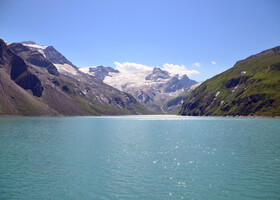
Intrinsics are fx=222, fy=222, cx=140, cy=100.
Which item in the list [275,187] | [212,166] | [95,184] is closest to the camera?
[275,187]

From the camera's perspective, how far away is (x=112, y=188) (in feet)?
108

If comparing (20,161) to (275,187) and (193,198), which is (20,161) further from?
(275,187)

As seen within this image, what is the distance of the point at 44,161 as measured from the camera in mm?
48812

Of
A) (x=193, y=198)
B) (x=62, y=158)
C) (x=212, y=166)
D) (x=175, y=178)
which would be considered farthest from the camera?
(x=62, y=158)

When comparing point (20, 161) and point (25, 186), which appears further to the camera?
point (20, 161)

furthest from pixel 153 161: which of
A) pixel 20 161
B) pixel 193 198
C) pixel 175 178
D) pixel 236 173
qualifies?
pixel 20 161

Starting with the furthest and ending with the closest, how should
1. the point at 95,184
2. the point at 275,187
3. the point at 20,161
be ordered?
the point at 20,161
the point at 95,184
the point at 275,187

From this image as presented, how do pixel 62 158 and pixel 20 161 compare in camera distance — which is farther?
pixel 62 158

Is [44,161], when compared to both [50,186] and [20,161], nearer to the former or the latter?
[20,161]

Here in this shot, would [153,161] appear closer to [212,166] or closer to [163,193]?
[212,166]

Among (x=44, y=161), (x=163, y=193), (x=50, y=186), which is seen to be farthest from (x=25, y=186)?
(x=163, y=193)

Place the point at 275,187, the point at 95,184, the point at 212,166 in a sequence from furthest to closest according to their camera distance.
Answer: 1. the point at 212,166
2. the point at 95,184
3. the point at 275,187

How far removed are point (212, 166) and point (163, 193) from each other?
17885 mm

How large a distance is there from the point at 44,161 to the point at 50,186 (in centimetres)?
1681
